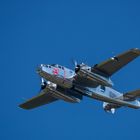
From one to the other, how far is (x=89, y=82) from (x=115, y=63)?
15.4 ft

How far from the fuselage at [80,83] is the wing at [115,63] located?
810 millimetres

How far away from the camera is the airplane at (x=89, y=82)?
258 feet

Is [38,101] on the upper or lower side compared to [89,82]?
upper

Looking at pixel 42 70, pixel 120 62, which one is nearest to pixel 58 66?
pixel 42 70

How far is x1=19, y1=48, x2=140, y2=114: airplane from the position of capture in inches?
3095

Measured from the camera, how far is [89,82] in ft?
265

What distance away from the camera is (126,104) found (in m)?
85.4

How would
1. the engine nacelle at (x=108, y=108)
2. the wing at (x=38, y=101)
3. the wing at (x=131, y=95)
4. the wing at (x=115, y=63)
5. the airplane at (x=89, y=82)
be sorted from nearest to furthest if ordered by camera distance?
1. the wing at (x=115, y=63)
2. the airplane at (x=89, y=82)
3. the wing at (x=131, y=95)
4. the engine nacelle at (x=108, y=108)
5. the wing at (x=38, y=101)

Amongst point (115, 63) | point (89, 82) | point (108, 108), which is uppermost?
point (115, 63)

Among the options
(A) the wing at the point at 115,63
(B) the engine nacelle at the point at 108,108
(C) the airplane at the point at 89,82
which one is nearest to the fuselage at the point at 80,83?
(C) the airplane at the point at 89,82

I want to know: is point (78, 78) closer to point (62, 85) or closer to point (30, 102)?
point (62, 85)

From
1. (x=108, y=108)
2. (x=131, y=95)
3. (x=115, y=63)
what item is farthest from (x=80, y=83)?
(x=108, y=108)

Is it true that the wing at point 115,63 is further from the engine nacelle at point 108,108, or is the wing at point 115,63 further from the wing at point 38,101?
the wing at point 38,101

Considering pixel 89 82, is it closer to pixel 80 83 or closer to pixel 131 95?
pixel 80 83
